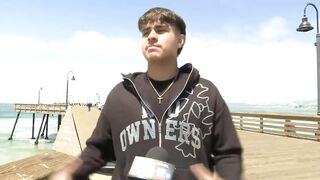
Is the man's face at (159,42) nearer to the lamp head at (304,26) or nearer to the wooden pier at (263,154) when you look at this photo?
the wooden pier at (263,154)

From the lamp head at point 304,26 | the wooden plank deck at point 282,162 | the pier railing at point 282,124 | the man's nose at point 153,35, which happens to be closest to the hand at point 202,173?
the man's nose at point 153,35

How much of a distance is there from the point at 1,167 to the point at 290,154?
8.42 metres

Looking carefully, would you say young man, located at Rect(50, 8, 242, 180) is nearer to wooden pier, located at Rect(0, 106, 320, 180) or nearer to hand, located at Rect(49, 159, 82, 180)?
hand, located at Rect(49, 159, 82, 180)

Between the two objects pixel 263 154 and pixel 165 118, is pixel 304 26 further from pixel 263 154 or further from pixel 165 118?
pixel 165 118

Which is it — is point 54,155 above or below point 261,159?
above

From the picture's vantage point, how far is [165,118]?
1.61 metres

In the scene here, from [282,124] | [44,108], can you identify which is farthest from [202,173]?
[44,108]

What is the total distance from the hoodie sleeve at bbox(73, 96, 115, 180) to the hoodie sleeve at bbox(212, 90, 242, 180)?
49 cm

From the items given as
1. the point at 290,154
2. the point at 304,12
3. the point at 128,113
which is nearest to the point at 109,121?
the point at 128,113

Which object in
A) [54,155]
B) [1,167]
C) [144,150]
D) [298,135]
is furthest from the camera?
[298,135]

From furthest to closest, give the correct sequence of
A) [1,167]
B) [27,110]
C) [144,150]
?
[27,110]
[1,167]
[144,150]

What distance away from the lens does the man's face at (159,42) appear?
5.45 ft

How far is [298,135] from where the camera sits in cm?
1409

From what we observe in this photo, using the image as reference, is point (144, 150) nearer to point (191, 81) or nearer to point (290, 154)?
point (191, 81)
